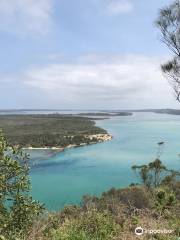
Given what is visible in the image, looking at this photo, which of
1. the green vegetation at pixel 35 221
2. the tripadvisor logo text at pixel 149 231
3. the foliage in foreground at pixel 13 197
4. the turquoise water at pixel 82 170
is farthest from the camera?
the turquoise water at pixel 82 170

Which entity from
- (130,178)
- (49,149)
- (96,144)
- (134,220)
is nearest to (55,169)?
(130,178)

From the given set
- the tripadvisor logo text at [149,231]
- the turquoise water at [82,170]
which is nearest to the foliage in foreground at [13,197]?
the tripadvisor logo text at [149,231]

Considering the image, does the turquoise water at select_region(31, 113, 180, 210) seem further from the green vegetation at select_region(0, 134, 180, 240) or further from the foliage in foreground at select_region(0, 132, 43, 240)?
the foliage in foreground at select_region(0, 132, 43, 240)

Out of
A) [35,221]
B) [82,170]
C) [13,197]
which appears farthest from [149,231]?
[82,170]

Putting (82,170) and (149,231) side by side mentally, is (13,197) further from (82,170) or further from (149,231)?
(82,170)

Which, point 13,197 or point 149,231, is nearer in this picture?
point 13,197

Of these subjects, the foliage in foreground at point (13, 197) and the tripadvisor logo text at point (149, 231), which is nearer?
the foliage in foreground at point (13, 197)

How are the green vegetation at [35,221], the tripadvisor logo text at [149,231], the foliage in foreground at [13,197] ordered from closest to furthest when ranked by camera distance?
the foliage in foreground at [13,197] → the green vegetation at [35,221] → the tripadvisor logo text at [149,231]

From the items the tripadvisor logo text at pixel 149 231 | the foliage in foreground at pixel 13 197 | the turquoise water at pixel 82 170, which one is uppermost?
the foliage in foreground at pixel 13 197

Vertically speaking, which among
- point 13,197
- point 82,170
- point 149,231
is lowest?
point 82,170

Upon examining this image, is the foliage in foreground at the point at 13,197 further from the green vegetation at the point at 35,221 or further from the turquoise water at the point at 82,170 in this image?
the turquoise water at the point at 82,170

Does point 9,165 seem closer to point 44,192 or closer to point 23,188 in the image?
point 23,188
